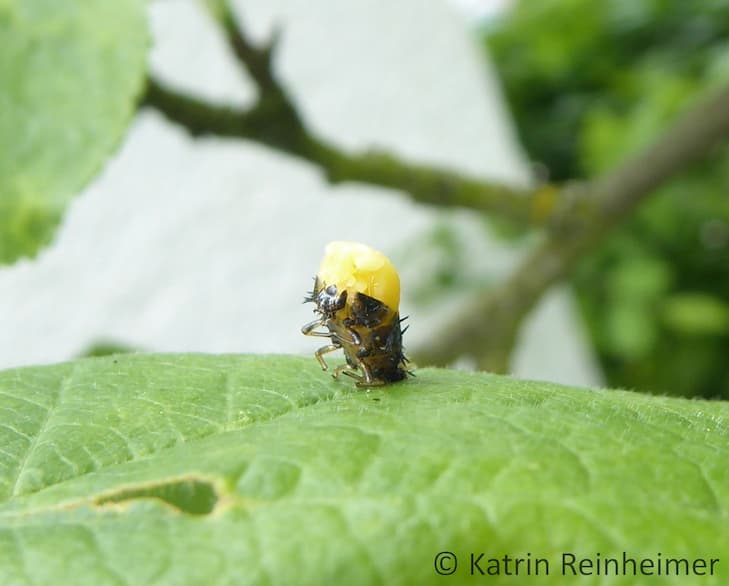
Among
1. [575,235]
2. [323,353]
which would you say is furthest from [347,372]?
[575,235]

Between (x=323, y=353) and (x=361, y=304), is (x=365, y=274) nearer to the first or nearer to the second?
(x=361, y=304)

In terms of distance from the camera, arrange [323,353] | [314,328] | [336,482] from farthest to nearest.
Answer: [314,328] < [323,353] < [336,482]

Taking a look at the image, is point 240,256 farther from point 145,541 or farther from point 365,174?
point 145,541

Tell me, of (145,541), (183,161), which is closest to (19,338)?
(183,161)

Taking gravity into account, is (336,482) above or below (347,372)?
below

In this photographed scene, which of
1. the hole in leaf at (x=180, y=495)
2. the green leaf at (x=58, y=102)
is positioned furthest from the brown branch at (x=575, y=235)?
the hole in leaf at (x=180, y=495)

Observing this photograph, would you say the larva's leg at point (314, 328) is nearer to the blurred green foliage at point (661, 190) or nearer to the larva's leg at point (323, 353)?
the larva's leg at point (323, 353)

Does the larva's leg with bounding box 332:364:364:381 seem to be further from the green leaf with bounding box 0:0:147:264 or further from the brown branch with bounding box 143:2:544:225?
the brown branch with bounding box 143:2:544:225

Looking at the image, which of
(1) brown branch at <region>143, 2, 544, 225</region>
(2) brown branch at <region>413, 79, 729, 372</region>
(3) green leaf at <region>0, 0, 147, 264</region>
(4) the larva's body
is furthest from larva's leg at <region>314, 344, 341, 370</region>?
(2) brown branch at <region>413, 79, 729, 372</region>
